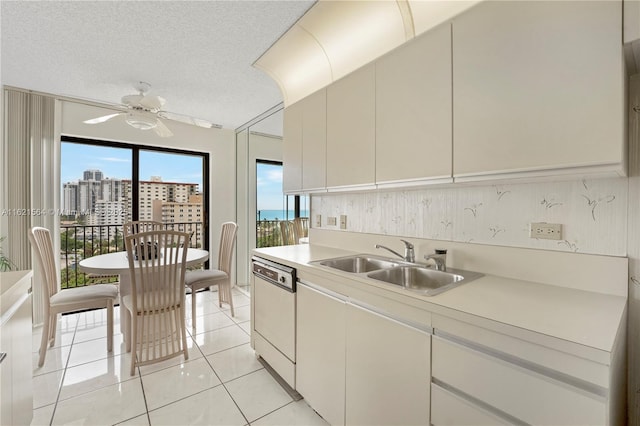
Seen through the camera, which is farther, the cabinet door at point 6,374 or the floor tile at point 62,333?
the floor tile at point 62,333

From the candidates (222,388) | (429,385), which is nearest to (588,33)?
(429,385)

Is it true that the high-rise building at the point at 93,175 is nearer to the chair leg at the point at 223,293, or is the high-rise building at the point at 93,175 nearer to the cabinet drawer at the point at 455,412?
the chair leg at the point at 223,293

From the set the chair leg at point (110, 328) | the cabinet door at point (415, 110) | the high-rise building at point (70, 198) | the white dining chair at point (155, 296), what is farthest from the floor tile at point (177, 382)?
the high-rise building at point (70, 198)

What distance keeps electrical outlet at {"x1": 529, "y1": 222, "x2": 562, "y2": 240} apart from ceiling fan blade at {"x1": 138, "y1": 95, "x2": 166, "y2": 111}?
309 centimetres

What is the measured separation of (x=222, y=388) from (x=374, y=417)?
1.24 metres

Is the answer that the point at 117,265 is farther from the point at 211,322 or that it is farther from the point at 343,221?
the point at 343,221

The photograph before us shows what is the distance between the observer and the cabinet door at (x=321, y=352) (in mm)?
1528

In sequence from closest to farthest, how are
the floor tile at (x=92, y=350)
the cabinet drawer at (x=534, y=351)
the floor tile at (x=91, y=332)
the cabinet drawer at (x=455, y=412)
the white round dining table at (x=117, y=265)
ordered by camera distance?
1. the cabinet drawer at (x=534, y=351)
2. the cabinet drawer at (x=455, y=412)
3. the white round dining table at (x=117, y=265)
4. the floor tile at (x=92, y=350)
5. the floor tile at (x=91, y=332)

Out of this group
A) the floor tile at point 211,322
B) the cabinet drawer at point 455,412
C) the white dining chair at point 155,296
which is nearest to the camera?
the cabinet drawer at point 455,412

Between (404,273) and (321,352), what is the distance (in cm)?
70

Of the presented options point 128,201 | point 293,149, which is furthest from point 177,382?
point 128,201

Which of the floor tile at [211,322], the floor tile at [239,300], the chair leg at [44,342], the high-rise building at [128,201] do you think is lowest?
the floor tile at [211,322]

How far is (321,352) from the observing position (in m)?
1.65

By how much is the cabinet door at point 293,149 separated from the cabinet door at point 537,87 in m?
1.40
